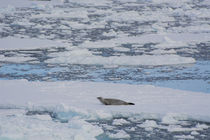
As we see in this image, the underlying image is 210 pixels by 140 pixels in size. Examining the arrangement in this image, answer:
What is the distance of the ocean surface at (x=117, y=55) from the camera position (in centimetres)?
577

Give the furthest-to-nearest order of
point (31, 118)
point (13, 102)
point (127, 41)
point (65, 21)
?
point (65, 21) < point (127, 41) < point (13, 102) < point (31, 118)

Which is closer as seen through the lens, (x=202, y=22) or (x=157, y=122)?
(x=157, y=122)

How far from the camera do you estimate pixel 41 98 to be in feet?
22.4

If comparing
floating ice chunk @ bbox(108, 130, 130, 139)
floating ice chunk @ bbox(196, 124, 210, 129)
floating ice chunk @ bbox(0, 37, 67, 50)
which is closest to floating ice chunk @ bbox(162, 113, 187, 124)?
floating ice chunk @ bbox(196, 124, 210, 129)

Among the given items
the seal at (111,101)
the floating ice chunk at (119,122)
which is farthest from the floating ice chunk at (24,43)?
the floating ice chunk at (119,122)

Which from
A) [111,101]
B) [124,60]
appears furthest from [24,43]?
[111,101]

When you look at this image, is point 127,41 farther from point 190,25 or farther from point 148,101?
point 148,101

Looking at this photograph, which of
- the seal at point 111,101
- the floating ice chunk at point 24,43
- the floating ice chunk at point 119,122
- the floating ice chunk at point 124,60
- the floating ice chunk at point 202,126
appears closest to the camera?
the floating ice chunk at point 202,126

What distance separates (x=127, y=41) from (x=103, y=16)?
6.79 metres

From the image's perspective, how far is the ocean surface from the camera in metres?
5.77

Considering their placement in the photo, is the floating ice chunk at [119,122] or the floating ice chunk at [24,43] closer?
the floating ice chunk at [119,122]

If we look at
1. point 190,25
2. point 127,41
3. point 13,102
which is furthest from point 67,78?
point 190,25

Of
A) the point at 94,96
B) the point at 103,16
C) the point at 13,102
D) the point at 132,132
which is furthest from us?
the point at 103,16

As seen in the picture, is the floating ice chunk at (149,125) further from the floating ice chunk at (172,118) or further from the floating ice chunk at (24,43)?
the floating ice chunk at (24,43)
